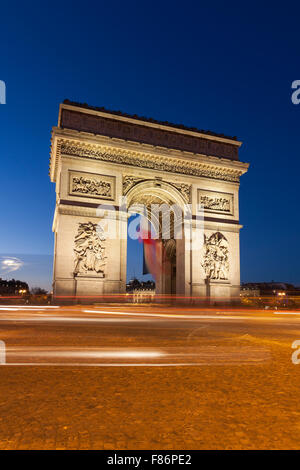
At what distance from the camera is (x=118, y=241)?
21562 mm

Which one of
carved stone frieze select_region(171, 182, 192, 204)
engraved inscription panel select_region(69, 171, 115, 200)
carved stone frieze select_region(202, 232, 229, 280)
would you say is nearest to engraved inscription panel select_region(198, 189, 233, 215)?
carved stone frieze select_region(171, 182, 192, 204)

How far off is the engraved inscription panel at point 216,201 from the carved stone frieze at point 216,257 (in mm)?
1775

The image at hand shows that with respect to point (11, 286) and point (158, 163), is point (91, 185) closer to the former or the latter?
point (158, 163)

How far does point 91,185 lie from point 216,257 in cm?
939

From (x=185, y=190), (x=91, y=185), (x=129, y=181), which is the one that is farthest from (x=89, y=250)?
(x=185, y=190)

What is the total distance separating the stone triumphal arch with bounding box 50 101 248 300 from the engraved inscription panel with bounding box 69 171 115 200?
6cm

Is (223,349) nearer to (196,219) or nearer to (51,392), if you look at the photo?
(51,392)

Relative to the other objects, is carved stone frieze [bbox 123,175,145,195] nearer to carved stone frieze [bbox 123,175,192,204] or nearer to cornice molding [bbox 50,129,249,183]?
carved stone frieze [bbox 123,175,192,204]

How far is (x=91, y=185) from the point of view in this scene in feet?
70.7

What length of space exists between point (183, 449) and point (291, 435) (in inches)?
21.2

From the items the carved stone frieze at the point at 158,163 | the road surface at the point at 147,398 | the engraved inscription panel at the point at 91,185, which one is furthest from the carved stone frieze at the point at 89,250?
the road surface at the point at 147,398

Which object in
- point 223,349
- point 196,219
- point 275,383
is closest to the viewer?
point 275,383
